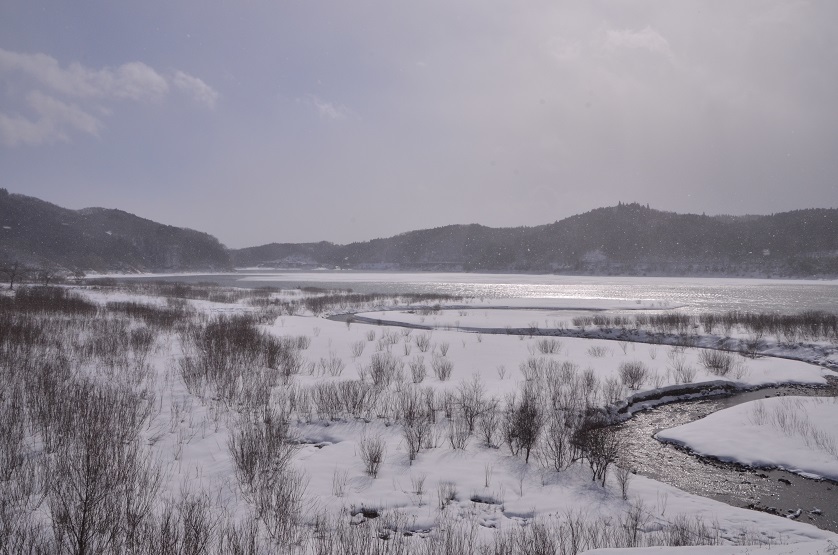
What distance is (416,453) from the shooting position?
7.52m

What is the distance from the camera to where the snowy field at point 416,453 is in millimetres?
5184

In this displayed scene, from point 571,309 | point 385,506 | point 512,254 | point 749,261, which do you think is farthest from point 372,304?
point 512,254

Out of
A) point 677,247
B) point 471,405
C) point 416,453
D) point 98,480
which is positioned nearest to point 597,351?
point 471,405

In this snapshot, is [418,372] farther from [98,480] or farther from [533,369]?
[98,480]

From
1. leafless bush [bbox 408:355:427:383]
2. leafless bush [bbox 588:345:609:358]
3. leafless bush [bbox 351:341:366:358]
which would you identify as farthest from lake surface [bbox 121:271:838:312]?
leafless bush [bbox 408:355:427:383]

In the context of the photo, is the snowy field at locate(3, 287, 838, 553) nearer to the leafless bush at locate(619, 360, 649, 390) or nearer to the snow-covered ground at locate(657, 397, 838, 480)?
the leafless bush at locate(619, 360, 649, 390)

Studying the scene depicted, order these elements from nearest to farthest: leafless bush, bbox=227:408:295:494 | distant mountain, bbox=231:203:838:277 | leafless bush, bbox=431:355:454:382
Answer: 1. leafless bush, bbox=227:408:295:494
2. leafless bush, bbox=431:355:454:382
3. distant mountain, bbox=231:203:838:277

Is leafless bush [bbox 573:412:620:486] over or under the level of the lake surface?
over

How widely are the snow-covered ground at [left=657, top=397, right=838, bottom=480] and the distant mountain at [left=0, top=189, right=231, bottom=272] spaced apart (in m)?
142

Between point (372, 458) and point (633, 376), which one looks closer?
point (372, 458)

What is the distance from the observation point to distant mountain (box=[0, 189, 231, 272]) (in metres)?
132

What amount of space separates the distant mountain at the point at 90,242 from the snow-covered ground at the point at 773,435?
5573 inches

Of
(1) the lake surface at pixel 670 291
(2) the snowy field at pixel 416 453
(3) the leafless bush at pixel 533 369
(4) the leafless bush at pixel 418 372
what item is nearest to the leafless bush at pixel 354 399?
(2) the snowy field at pixel 416 453

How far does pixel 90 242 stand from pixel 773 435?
194 meters
